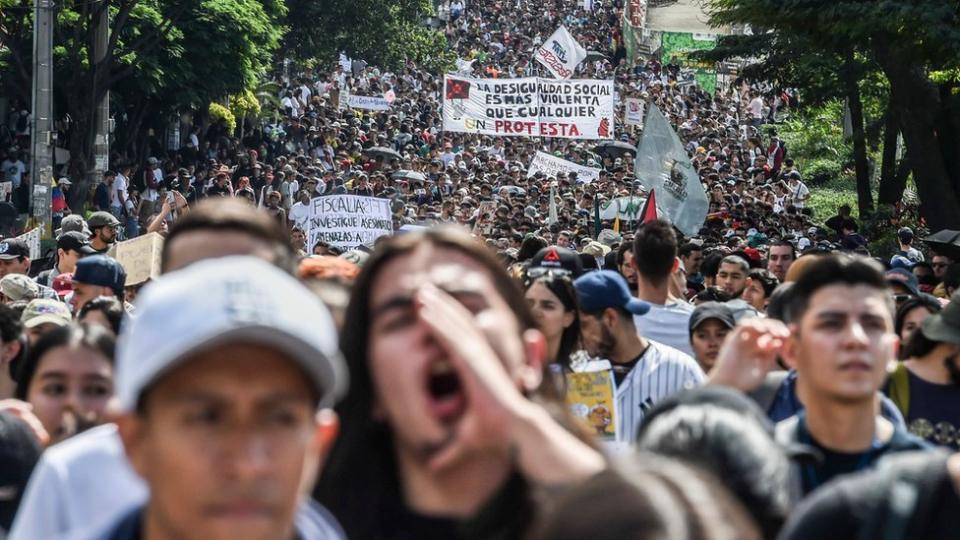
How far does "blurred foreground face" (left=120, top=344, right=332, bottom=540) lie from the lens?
2.13 meters

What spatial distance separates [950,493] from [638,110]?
39.4 m

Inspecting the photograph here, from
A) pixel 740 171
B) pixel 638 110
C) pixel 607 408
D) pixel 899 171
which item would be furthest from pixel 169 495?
pixel 638 110

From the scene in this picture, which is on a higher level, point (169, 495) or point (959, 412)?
point (169, 495)

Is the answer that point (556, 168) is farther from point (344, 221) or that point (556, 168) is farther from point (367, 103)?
point (344, 221)

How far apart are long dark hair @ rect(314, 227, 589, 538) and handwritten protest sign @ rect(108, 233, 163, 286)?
263 inches

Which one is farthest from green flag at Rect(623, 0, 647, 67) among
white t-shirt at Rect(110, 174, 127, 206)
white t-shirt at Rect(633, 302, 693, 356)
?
white t-shirt at Rect(633, 302, 693, 356)

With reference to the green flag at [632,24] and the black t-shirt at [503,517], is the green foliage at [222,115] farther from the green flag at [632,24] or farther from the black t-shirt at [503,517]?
the black t-shirt at [503,517]

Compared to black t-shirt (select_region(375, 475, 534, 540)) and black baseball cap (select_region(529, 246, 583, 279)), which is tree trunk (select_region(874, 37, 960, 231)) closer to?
black baseball cap (select_region(529, 246, 583, 279))

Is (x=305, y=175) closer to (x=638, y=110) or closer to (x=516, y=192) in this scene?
(x=516, y=192)

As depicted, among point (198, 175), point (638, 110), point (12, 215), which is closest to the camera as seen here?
point (12, 215)

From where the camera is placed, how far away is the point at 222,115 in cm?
3962

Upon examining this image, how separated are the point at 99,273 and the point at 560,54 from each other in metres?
32.8

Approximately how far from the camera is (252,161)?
3388 centimetres

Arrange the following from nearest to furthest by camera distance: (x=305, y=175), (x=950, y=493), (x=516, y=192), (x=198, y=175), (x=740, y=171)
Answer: (x=950, y=493) < (x=516, y=192) < (x=305, y=175) < (x=198, y=175) < (x=740, y=171)
